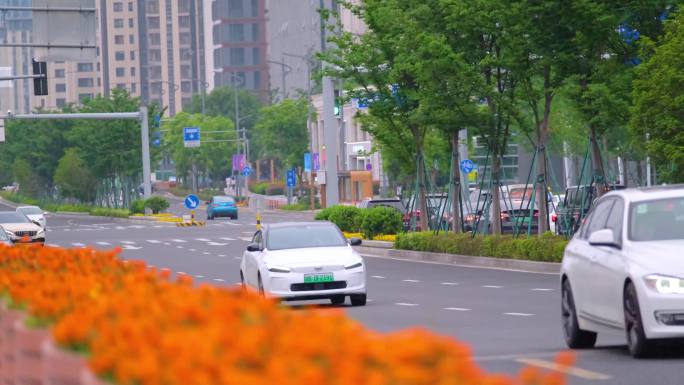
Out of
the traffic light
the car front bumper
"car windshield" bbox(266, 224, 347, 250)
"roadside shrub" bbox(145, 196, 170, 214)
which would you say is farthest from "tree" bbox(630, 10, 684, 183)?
"roadside shrub" bbox(145, 196, 170, 214)

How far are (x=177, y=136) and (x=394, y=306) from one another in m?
145

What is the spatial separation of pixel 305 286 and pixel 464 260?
14.9 meters

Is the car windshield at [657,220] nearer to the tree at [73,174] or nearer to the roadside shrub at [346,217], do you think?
Result: the roadside shrub at [346,217]

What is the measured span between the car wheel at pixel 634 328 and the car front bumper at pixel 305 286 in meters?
10.6

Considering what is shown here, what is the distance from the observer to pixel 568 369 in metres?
14.1

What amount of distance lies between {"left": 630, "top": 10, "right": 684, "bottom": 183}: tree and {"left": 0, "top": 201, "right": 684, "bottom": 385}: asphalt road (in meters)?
3.13

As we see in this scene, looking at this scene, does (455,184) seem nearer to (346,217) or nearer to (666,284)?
(346,217)

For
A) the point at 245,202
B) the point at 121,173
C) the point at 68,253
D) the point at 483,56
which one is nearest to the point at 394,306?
the point at 68,253

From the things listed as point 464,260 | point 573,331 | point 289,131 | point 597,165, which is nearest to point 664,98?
point 597,165

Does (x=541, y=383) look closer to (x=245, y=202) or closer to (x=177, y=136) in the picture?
(x=245, y=202)

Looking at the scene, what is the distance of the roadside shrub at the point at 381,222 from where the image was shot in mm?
50469

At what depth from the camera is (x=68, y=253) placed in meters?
12.8

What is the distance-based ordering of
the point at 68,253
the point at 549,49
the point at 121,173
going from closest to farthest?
1. the point at 68,253
2. the point at 549,49
3. the point at 121,173

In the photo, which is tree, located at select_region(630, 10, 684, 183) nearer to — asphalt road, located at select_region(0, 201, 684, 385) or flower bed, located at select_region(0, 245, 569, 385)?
asphalt road, located at select_region(0, 201, 684, 385)
